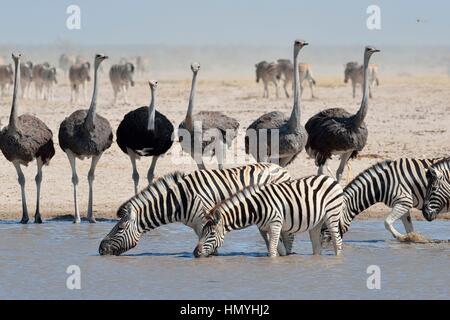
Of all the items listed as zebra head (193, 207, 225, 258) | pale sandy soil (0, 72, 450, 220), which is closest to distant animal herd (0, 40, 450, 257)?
zebra head (193, 207, 225, 258)

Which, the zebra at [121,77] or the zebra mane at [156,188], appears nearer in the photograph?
the zebra mane at [156,188]

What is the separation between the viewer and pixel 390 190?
44.9 ft

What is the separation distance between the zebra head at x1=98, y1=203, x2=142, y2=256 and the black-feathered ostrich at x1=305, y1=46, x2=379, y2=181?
4452 mm

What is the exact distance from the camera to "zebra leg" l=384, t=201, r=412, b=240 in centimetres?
1356

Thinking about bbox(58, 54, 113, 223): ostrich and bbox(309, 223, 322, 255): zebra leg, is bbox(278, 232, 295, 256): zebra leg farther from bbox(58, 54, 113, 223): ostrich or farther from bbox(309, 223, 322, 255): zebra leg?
bbox(58, 54, 113, 223): ostrich

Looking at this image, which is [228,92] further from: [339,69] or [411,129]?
[339,69]

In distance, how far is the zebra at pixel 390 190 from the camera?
1362cm

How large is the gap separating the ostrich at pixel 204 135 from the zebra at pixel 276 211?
12.9 ft

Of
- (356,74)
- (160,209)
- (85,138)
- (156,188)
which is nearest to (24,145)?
(85,138)

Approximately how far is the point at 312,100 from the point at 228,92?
14.5ft

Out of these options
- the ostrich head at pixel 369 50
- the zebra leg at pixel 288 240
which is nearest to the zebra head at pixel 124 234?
the zebra leg at pixel 288 240

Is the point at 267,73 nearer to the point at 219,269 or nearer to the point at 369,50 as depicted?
the point at 369,50

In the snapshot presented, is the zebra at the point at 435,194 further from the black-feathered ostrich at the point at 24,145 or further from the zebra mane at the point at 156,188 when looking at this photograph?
the black-feathered ostrich at the point at 24,145

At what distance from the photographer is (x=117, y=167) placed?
1888cm
